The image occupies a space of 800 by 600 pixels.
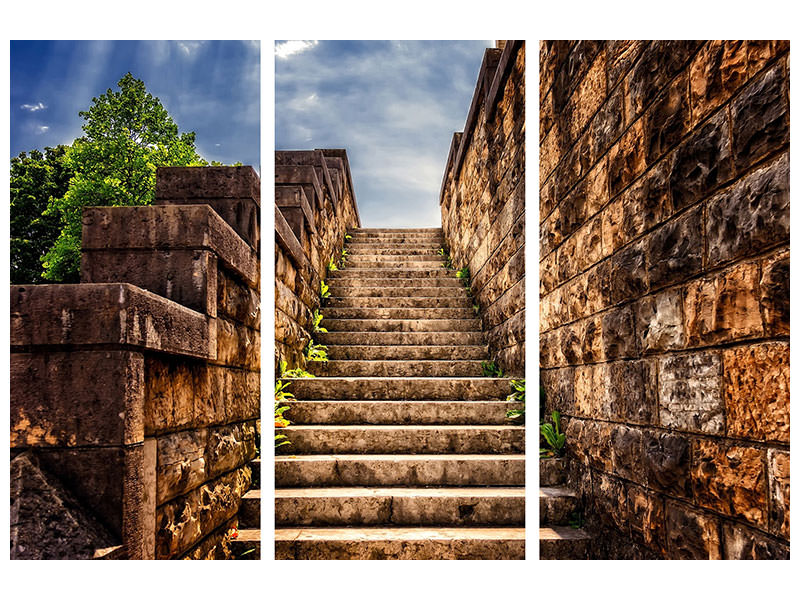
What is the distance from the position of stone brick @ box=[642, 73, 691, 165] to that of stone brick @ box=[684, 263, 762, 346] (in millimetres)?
585

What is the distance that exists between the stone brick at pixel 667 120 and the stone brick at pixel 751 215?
0.37 meters

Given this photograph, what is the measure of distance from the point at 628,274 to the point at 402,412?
81.8 inches

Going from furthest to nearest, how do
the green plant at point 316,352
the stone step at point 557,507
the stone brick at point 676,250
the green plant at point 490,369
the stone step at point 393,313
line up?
the stone step at point 393,313 → the green plant at point 316,352 → the green plant at point 490,369 → the stone step at point 557,507 → the stone brick at point 676,250

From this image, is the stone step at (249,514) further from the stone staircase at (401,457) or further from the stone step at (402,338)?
the stone step at (402,338)

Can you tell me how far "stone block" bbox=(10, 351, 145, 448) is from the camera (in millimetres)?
1495

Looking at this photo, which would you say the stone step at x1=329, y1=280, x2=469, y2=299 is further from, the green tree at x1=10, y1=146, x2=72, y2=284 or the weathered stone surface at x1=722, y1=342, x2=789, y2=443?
the green tree at x1=10, y1=146, x2=72, y2=284

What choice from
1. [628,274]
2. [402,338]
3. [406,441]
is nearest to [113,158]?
[402,338]

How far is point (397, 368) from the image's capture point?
4.56 meters

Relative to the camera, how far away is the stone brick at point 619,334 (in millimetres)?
2246

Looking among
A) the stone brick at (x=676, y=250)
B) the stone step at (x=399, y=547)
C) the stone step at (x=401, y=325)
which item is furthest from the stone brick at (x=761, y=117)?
the stone step at (x=401, y=325)

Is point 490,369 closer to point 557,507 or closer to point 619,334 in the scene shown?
point 557,507

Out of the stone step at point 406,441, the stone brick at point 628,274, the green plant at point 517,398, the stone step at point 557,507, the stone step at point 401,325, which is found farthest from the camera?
the stone step at point 401,325

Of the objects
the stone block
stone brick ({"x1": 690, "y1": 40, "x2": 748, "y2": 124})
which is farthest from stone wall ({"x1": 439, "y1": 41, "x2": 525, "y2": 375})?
the stone block
